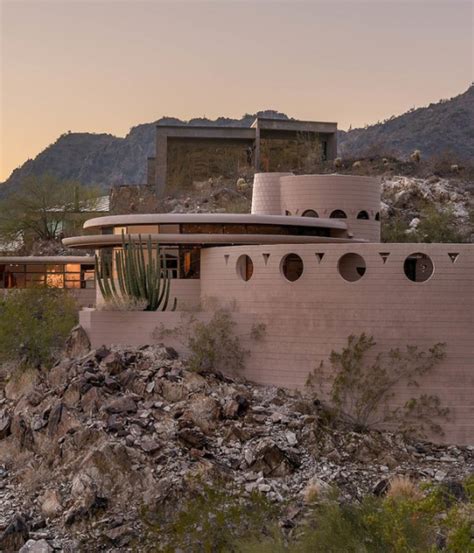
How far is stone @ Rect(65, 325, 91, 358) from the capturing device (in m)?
26.9

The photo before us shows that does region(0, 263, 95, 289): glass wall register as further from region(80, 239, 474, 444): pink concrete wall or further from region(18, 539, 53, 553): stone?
region(18, 539, 53, 553): stone

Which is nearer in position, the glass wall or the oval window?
the oval window

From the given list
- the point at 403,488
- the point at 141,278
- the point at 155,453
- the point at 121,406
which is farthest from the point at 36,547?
the point at 141,278

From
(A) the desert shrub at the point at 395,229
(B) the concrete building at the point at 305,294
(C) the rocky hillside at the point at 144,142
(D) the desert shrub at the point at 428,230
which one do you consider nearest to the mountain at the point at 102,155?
(C) the rocky hillside at the point at 144,142

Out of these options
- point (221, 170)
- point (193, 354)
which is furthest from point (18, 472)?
point (221, 170)

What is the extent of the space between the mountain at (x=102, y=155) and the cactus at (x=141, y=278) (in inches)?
3541

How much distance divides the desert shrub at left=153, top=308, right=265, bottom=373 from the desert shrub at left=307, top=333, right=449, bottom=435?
2.85m

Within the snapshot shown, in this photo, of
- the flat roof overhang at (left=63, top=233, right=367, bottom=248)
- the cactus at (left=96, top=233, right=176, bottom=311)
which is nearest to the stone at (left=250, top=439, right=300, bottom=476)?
the cactus at (left=96, top=233, right=176, bottom=311)

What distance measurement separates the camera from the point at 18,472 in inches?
878

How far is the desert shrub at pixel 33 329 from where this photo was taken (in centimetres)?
2830

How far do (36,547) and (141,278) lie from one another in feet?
34.8

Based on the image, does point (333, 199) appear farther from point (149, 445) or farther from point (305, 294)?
point (149, 445)

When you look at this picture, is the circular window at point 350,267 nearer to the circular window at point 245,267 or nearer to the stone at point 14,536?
the circular window at point 245,267

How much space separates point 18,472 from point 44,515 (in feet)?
9.03
